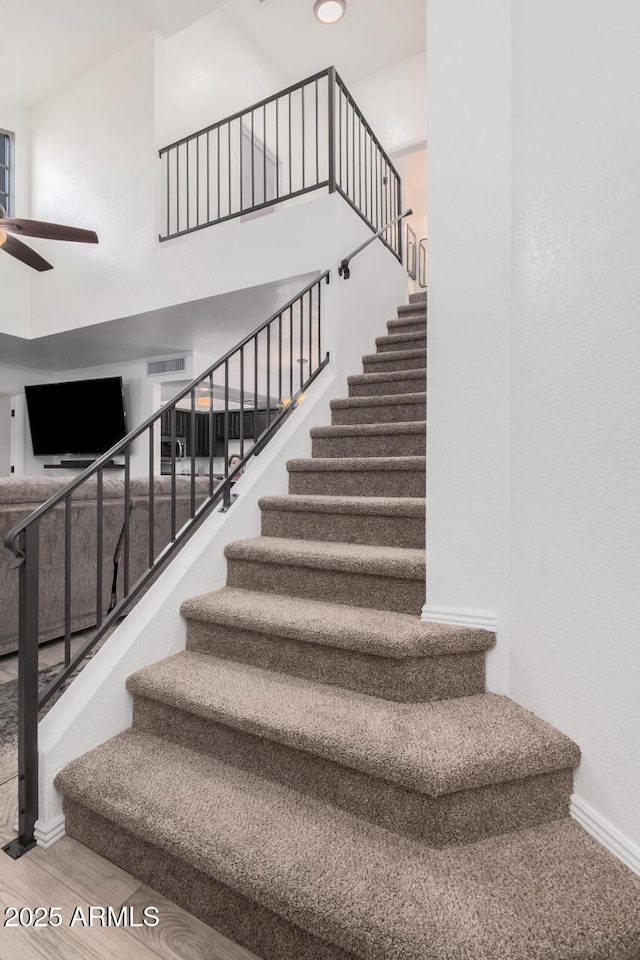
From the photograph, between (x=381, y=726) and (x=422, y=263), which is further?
(x=422, y=263)

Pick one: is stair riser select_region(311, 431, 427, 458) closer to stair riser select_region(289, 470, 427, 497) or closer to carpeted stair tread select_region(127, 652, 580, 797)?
stair riser select_region(289, 470, 427, 497)

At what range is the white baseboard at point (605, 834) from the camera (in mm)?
1087

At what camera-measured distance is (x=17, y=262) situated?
526 cm

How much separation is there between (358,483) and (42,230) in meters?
3.03

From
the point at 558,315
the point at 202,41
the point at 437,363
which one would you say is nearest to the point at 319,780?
the point at 437,363

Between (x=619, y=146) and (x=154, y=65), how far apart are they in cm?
495

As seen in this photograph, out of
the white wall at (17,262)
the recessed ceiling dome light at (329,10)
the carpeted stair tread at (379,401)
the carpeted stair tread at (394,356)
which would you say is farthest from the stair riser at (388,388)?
the recessed ceiling dome light at (329,10)

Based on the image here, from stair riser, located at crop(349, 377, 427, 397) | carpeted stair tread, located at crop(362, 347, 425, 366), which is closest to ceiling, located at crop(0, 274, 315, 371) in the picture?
carpeted stair tread, located at crop(362, 347, 425, 366)

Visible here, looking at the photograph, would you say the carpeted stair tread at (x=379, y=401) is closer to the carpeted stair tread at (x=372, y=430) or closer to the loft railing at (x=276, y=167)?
the carpeted stair tread at (x=372, y=430)

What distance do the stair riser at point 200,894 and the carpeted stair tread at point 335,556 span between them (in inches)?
38.5

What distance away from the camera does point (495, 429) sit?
1531mm

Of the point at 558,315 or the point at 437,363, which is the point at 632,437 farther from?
the point at 437,363

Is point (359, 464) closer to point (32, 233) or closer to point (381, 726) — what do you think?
point (381, 726)

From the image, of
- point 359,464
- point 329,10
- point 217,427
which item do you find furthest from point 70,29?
point 217,427
